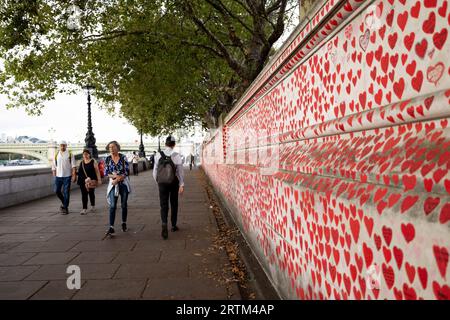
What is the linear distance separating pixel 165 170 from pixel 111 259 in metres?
2.15

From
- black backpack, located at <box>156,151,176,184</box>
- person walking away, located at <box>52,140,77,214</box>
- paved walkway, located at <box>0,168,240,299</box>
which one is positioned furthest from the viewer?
person walking away, located at <box>52,140,77,214</box>

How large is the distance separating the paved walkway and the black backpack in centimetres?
104

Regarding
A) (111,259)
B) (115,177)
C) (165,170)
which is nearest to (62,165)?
(115,177)

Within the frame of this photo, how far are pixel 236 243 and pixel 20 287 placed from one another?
3.16 metres

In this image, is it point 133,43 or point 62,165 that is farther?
point 133,43

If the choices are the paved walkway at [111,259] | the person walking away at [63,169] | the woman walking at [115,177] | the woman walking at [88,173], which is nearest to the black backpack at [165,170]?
the woman walking at [115,177]

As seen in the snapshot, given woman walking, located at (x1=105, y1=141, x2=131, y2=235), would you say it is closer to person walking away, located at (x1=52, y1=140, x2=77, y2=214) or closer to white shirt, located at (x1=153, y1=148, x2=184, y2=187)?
white shirt, located at (x1=153, y1=148, x2=184, y2=187)

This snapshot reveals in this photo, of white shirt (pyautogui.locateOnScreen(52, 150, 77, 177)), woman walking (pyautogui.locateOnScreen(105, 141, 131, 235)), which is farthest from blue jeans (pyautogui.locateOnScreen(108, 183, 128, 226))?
white shirt (pyautogui.locateOnScreen(52, 150, 77, 177))

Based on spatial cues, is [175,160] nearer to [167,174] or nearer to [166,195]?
[167,174]

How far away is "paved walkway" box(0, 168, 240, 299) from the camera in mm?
3885

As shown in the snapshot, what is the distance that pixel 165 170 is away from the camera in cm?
688
